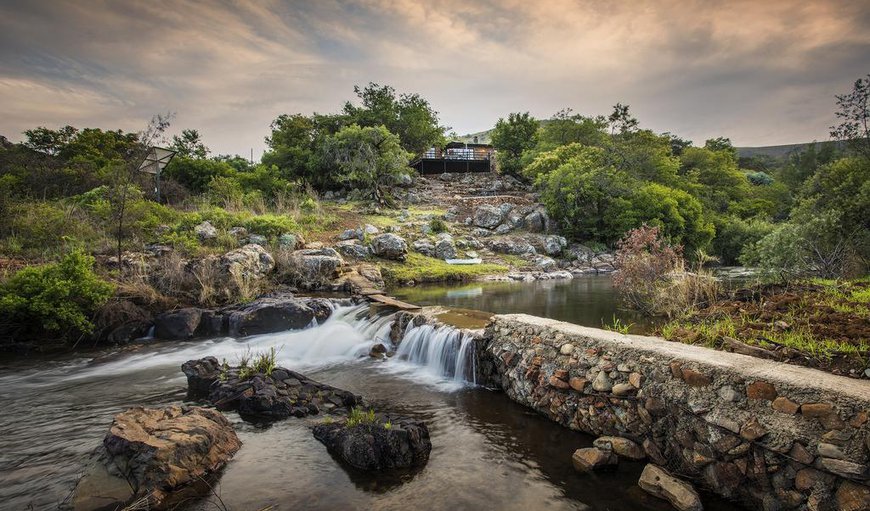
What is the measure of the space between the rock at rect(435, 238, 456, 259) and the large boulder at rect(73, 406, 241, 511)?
20609 mm

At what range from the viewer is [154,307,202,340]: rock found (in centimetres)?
1144

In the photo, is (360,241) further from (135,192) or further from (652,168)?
(652,168)

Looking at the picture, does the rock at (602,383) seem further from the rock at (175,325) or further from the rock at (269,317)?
the rock at (175,325)

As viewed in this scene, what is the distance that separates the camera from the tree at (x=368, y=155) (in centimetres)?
3309

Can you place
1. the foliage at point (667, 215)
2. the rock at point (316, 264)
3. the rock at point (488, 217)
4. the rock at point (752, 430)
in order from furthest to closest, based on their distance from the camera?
the rock at point (488, 217) → the foliage at point (667, 215) → the rock at point (316, 264) → the rock at point (752, 430)

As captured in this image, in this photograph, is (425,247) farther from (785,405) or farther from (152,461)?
(785,405)

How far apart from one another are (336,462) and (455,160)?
48203 mm

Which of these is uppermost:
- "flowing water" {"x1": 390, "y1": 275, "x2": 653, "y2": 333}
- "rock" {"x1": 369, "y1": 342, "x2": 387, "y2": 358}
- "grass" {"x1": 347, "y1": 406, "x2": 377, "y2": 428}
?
"grass" {"x1": 347, "y1": 406, "x2": 377, "y2": 428}

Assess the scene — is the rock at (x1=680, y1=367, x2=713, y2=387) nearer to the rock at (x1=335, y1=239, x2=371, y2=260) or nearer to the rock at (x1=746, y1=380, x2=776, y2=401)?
the rock at (x1=746, y1=380, x2=776, y2=401)

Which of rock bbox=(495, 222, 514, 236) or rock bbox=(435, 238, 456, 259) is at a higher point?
rock bbox=(495, 222, 514, 236)

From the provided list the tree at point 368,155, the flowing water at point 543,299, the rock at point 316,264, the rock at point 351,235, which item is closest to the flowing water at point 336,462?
the flowing water at point 543,299

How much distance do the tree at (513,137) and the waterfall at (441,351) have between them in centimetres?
4332

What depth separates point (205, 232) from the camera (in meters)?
17.3

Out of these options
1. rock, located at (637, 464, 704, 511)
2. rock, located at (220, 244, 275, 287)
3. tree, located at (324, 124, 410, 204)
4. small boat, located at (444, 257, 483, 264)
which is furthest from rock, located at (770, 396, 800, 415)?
tree, located at (324, 124, 410, 204)
